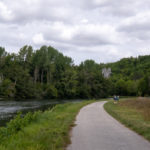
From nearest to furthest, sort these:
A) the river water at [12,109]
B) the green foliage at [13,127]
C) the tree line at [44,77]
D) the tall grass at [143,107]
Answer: the green foliage at [13,127] < the tall grass at [143,107] < the river water at [12,109] < the tree line at [44,77]

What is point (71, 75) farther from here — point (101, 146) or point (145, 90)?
point (101, 146)

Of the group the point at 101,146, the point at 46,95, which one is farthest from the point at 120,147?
the point at 46,95

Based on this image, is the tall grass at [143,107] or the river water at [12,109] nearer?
the tall grass at [143,107]

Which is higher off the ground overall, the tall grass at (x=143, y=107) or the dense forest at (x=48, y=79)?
the dense forest at (x=48, y=79)

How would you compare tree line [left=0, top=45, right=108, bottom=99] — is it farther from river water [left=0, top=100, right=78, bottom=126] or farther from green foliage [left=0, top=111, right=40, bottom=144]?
green foliage [left=0, top=111, right=40, bottom=144]

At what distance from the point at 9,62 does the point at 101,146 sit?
7068cm

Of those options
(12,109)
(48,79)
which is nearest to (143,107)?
(12,109)

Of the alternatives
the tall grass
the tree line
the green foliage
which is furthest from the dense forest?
the green foliage

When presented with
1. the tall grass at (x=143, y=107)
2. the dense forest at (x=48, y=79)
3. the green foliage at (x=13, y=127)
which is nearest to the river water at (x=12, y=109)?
the green foliage at (x=13, y=127)

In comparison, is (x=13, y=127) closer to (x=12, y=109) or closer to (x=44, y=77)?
(x=12, y=109)

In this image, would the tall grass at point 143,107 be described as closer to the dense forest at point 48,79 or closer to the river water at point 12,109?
the river water at point 12,109

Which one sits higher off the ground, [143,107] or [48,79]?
[48,79]

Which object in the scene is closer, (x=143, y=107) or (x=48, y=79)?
(x=143, y=107)

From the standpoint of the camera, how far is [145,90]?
3312 inches
